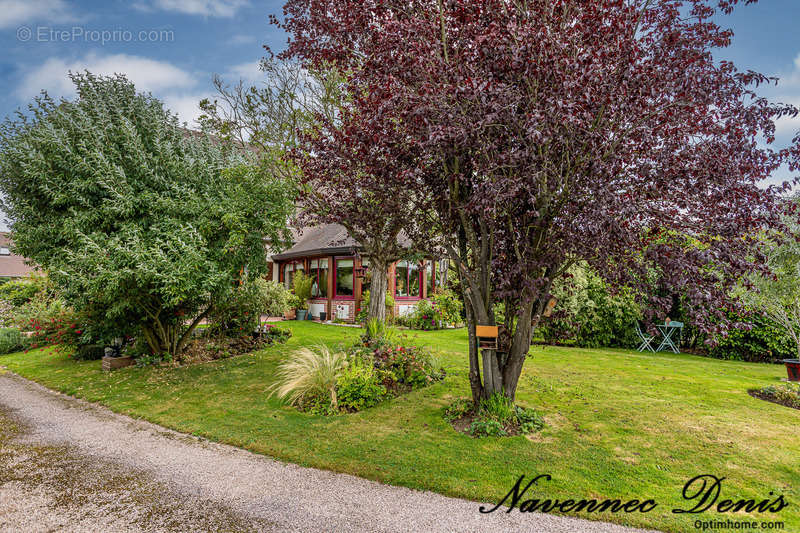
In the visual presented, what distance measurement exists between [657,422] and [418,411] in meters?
3.05

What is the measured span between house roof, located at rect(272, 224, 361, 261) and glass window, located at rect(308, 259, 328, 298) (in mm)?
717

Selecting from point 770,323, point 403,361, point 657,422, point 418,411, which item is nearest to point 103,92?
point 403,361

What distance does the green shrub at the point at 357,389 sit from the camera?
18.4ft

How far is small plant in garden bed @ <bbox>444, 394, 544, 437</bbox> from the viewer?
4.59m

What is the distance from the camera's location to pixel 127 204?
711 cm

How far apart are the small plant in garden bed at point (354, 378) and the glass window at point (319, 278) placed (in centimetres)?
1109

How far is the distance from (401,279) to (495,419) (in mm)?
12622

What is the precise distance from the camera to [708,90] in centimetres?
367

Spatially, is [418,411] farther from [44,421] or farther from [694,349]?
[694,349]

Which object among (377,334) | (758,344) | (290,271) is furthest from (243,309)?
(758,344)

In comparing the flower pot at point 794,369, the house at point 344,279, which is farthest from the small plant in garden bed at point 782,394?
the house at point 344,279

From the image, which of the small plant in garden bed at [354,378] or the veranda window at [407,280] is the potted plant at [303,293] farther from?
the small plant in garden bed at [354,378]

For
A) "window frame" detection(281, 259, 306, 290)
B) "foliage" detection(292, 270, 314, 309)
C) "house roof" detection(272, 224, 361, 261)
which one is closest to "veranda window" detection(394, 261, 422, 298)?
"house roof" detection(272, 224, 361, 261)

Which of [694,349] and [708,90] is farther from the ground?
[708,90]
